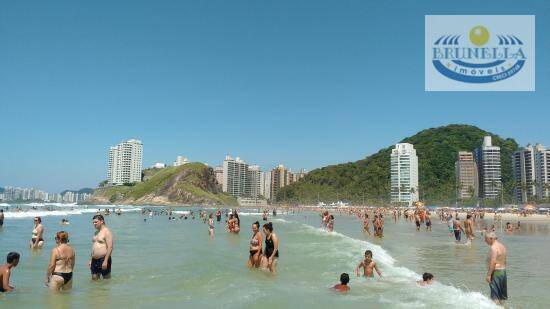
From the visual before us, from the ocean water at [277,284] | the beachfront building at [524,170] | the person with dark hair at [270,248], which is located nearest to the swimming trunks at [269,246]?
the person with dark hair at [270,248]

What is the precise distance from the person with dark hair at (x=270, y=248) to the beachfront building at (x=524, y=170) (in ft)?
481

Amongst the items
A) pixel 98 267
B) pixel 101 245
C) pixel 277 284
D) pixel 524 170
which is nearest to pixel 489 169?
pixel 524 170

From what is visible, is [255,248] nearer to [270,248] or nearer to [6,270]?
[270,248]

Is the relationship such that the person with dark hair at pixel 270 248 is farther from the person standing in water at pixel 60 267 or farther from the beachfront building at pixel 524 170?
the beachfront building at pixel 524 170

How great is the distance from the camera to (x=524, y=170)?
145 meters

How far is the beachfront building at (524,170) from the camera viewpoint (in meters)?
138

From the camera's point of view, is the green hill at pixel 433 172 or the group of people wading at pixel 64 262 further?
the green hill at pixel 433 172

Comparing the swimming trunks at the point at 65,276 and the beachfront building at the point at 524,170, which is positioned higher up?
the beachfront building at the point at 524,170

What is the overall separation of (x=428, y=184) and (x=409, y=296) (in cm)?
17273

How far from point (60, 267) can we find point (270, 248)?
5.37 metres

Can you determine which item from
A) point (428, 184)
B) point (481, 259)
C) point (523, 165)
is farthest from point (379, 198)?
point (481, 259)

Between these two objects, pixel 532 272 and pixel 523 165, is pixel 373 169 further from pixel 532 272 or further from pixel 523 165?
pixel 532 272

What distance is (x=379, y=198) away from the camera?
17275 cm

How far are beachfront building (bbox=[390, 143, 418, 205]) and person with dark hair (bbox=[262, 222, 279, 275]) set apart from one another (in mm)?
159832
